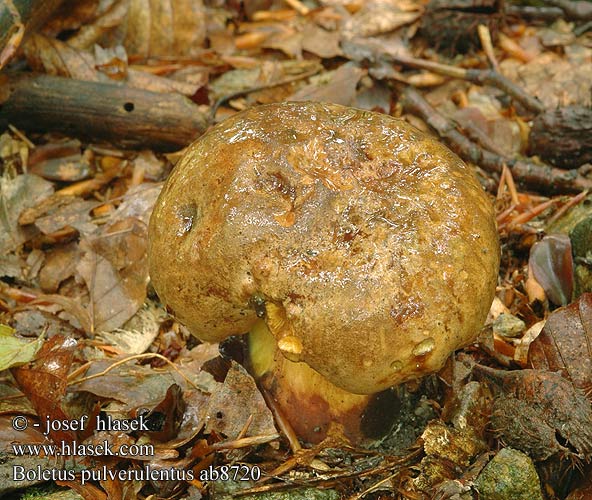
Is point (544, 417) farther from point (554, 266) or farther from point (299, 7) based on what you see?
point (299, 7)

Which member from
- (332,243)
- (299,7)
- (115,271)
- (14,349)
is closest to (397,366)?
(332,243)

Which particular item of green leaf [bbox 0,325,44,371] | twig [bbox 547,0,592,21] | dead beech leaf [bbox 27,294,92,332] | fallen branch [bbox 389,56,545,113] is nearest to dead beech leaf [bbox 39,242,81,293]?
dead beech leaf [bbox 27,294,92,332]

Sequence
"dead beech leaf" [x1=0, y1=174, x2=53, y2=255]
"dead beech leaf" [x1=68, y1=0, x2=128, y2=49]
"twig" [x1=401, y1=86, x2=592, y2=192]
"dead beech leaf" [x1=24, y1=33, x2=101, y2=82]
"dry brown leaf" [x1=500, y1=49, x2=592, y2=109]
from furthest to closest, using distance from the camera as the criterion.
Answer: "dry brown leaf" [x1=500, y1=49, x2=592, y2=109] < "dead beech leaf" [x1=68, y1=0, x2=128, y2=49] < "dead beech leaf" [x1=24, y1=33, x2=101, y2=82] < "twig" [x1=401, y1=86, x2=592, y2=192] < "dead beech leaf" [x1=0, y1=174, x2=53, y2=255]

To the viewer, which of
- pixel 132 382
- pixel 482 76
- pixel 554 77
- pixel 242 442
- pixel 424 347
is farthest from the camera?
pixel 554 77

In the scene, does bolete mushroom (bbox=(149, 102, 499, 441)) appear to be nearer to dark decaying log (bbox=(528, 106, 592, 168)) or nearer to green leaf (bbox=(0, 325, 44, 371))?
green leaf (bbox=(0, 325, 44, 371))

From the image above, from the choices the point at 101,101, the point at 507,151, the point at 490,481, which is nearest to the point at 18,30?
the point at 101,101

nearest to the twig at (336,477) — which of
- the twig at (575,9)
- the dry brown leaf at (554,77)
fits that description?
the dry brown leaf at (554,77)
